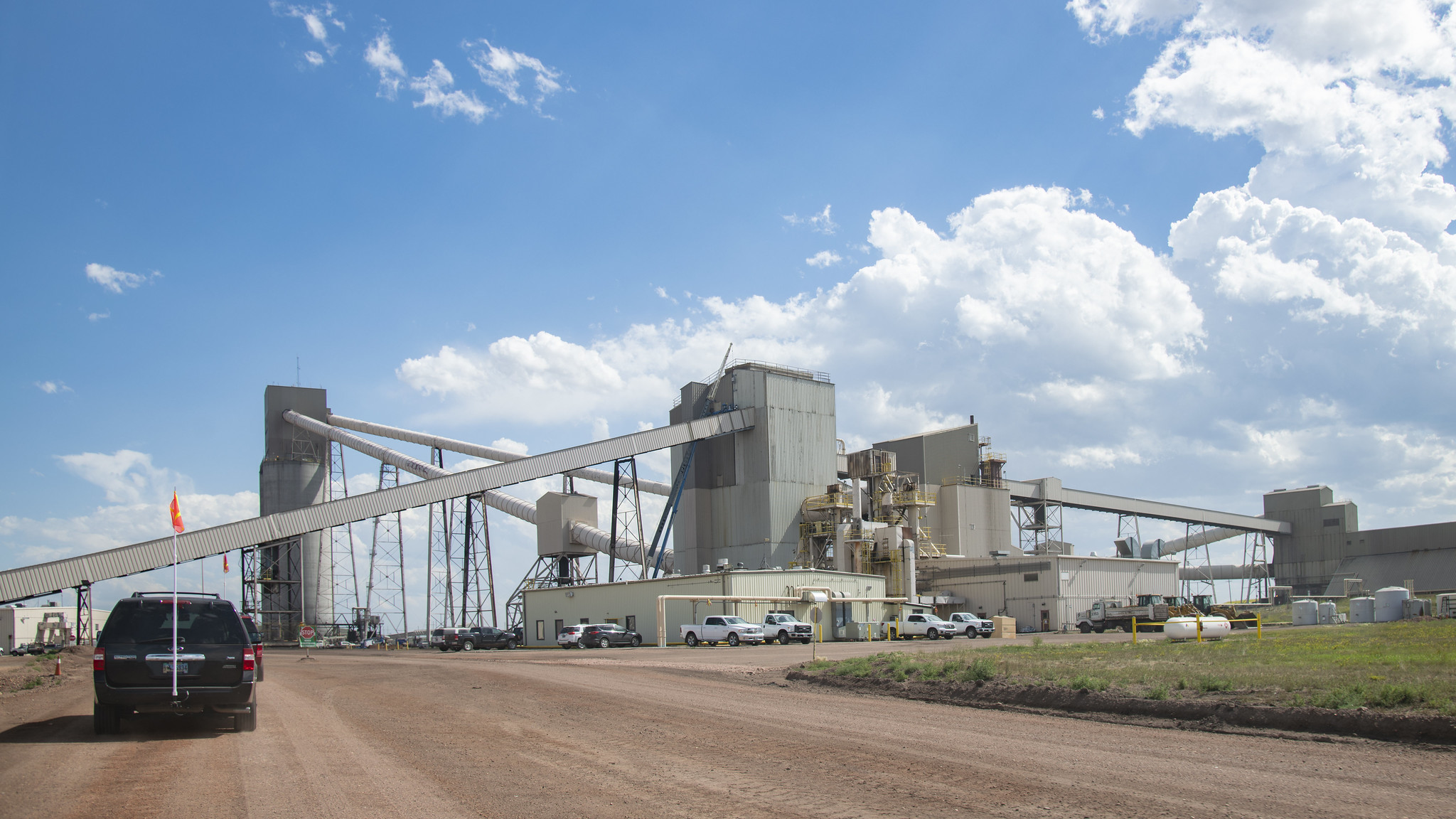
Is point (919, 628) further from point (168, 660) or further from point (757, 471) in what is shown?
point (168, 660)

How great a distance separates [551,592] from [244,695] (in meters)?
45.1

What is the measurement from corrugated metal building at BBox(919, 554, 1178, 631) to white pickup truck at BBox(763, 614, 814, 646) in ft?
59.8

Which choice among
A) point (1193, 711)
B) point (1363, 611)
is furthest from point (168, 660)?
point (1363, 611)

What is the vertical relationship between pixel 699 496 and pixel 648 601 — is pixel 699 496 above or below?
above

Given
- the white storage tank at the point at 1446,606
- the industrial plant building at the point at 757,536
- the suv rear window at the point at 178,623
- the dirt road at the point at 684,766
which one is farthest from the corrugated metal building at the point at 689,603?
the suv rear window at the point at 178,623

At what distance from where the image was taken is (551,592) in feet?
189

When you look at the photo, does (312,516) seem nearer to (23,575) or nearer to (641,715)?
(23,575)

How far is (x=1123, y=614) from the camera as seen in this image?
53.6 metres

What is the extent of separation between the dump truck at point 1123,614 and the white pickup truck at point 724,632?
21.2m

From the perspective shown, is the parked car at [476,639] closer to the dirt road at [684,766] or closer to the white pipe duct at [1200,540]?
the dirt road at [684,766]

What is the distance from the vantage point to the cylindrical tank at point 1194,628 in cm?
3256

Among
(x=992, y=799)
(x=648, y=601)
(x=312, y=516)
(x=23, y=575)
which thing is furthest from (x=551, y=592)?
(x=992, y=799)

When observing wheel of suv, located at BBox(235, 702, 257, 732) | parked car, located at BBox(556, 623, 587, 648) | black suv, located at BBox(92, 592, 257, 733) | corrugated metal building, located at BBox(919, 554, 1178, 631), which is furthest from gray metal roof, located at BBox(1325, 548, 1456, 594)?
black suv, located at BBox(92, 592, 257, 733)

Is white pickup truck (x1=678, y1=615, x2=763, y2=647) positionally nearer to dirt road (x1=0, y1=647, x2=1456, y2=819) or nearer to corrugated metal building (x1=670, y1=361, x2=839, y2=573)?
corrugated metal building (x1=670, y1=361, x2=839, y2=573)
